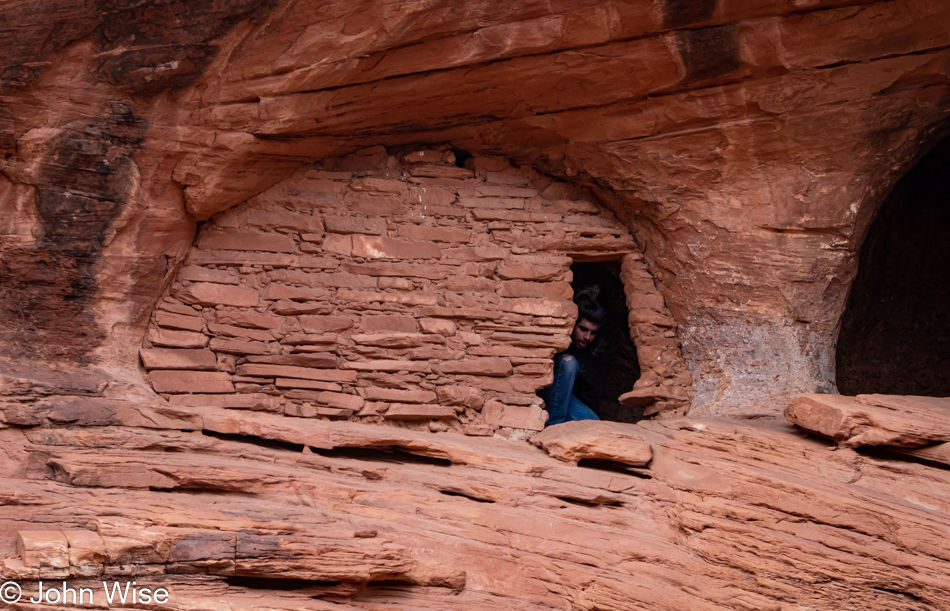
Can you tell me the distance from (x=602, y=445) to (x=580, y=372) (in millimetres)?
1425

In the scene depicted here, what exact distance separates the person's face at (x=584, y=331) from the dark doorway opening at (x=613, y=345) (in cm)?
73

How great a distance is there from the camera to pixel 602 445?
13.8 ft

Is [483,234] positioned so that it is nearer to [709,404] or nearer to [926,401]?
[709,404]

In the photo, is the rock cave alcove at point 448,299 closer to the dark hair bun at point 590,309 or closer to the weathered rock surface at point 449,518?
the weathered rock surface at point 449,518

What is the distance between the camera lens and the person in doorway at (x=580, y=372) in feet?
16.6

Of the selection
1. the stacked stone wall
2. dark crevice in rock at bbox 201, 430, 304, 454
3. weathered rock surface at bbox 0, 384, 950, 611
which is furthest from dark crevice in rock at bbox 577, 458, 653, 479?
dark crevice in rock at bbox 201, 430, 304, 454

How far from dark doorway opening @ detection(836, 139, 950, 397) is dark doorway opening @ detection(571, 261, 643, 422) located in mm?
1581

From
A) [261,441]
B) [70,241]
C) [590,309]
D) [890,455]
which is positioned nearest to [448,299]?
[590,309]

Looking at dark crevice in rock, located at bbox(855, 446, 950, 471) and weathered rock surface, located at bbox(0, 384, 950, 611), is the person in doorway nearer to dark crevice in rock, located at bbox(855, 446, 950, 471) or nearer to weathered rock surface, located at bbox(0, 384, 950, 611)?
weathered rock surface, located at bbox(0, 384, 950, 611)

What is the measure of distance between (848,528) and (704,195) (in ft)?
6.60

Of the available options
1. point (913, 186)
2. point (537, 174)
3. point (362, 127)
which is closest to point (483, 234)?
point (537, 174)

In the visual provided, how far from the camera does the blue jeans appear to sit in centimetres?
505

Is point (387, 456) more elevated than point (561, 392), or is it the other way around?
point (561, 392)

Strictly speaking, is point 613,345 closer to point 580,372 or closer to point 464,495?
point 580,372
